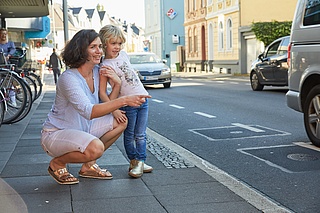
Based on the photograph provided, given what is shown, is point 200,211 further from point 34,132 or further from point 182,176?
point 34,132

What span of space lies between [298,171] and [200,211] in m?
1.96

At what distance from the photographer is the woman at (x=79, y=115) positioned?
17.3 feet

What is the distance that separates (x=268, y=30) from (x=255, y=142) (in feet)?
87.8

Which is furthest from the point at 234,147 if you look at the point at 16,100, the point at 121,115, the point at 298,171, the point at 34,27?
the point at 34,27

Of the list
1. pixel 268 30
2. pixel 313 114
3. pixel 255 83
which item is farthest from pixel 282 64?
pixel 268 30

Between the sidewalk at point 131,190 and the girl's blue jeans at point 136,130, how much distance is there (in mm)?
247

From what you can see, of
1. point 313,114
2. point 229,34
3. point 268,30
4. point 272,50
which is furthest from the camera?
point 229,34

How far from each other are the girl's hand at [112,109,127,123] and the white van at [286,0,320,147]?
114 inches

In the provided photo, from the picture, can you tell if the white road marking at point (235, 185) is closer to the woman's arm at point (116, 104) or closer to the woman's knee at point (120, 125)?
the woman's knee at point (120, 125)

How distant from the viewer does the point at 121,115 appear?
5.62m

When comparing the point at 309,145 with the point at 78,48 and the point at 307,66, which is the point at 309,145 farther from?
the point at 78,48

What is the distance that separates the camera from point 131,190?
529 cm

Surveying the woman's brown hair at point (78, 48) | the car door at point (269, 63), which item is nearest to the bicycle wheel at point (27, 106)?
the woman's brown hair at point (78, 48)

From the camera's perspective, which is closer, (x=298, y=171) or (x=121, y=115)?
(x=121, y=115)
